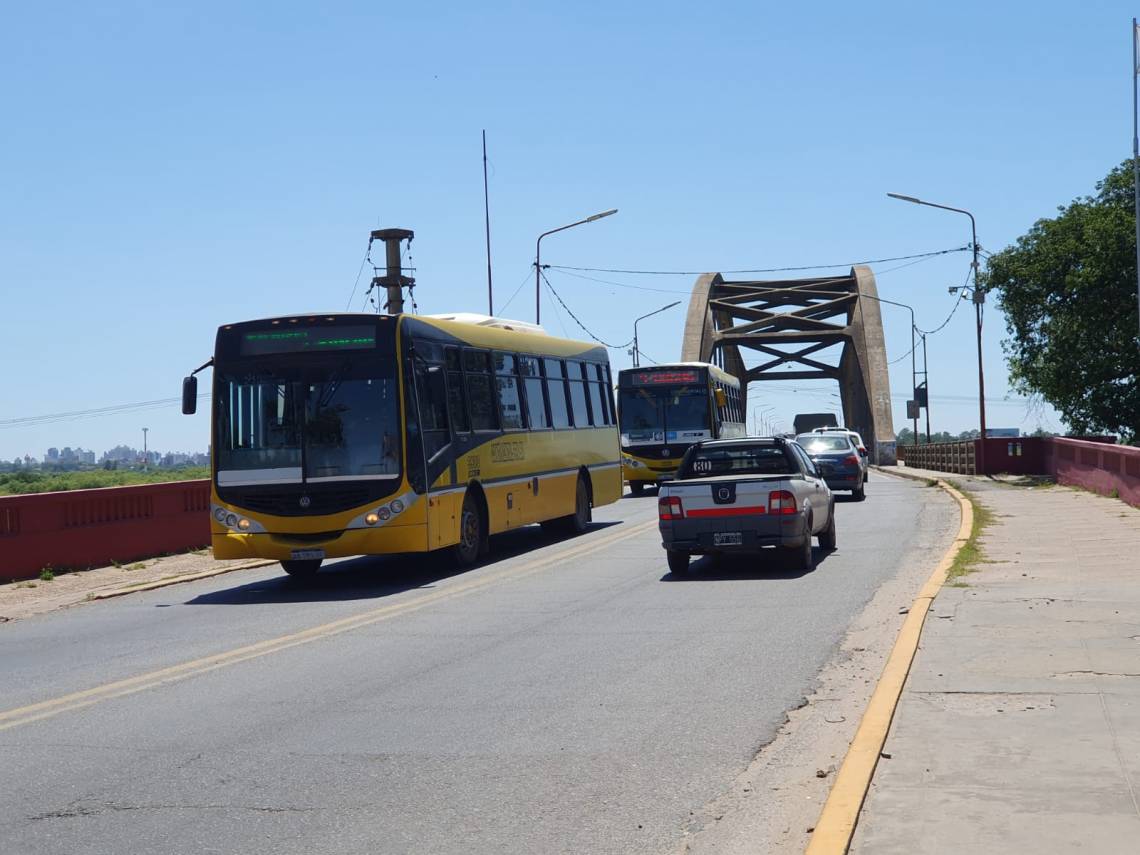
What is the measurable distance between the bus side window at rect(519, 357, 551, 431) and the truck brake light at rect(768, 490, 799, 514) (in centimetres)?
617

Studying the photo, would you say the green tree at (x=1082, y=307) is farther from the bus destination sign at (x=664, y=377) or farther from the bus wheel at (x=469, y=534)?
the bus wheel at (x=469, y=534)

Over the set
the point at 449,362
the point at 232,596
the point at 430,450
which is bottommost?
the point at 232,596

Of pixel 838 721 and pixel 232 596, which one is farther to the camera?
pixel 232 596

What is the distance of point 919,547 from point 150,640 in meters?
10.8

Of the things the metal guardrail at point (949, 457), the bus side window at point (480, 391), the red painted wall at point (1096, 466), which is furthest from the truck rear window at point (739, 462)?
the metal guardrail at point (949, 457)

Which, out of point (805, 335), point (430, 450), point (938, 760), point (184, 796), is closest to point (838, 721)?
point (938, 760)

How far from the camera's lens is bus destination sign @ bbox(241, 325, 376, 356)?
53.9 ft

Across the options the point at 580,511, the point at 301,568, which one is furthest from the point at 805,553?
the point at 580,511

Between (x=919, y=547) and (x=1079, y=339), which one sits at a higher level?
(x=1079, y=339)

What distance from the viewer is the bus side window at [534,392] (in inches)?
838

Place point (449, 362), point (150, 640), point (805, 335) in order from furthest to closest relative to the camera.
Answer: point (805, 335)
point (449, 362)
point (150, 640)

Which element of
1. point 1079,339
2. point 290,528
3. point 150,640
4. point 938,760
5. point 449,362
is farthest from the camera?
point 1079,339

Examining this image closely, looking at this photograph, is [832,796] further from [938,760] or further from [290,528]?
[290,528]

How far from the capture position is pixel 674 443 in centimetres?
3856
